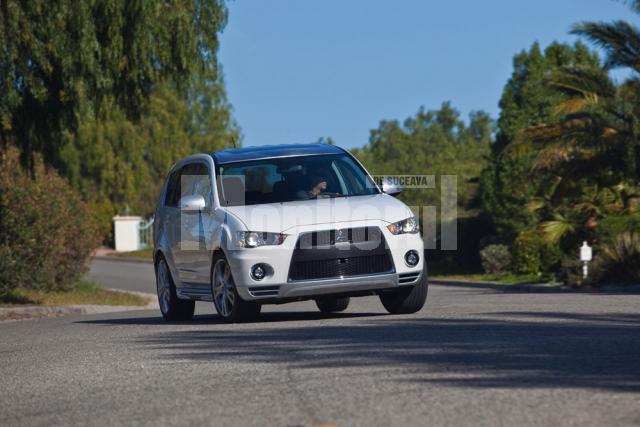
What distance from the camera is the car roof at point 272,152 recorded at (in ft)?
46.8

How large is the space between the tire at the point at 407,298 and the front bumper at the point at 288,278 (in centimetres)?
45

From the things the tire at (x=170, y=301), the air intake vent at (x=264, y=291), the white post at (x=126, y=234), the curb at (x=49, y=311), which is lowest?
the white post at (x=126, y=234)

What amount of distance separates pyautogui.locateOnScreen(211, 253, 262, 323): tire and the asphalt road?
20cm

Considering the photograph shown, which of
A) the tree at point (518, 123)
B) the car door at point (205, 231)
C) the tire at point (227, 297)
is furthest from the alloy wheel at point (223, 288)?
the tree at point (518, 123)

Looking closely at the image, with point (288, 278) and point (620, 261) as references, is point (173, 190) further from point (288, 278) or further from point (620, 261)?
point (620, 261)

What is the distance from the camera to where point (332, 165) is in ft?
46.9

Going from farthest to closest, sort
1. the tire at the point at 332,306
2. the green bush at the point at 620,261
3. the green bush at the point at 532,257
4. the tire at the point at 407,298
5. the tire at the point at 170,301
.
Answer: the green bush at the point at 532,257, the green bush at the point at 620,261, the tire at the point at 332,306, the tire at the point at 170,301, the tire at the point at 407,298

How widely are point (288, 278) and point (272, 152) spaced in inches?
83.4

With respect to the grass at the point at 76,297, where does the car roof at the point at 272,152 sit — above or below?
above

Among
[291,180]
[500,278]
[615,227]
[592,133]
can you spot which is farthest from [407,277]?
[500,278]

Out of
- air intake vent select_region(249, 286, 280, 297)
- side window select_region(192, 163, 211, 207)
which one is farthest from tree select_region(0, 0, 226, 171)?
air intake vent select_region(249, 286, 280, 297)

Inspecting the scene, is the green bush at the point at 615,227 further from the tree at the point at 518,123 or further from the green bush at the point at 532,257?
the tree at the point at 518,123

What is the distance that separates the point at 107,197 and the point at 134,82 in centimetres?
5189

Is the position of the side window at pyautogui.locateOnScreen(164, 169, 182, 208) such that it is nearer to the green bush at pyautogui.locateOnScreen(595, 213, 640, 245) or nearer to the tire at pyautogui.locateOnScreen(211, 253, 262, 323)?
the tire at pyautogui.locateOnScreen(211, 253, 262, 323)
